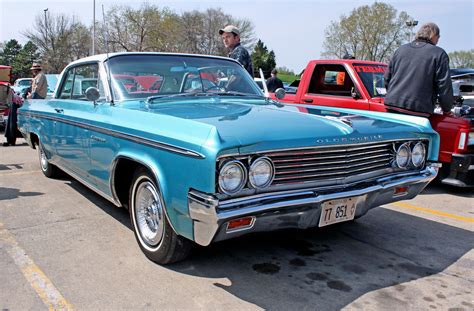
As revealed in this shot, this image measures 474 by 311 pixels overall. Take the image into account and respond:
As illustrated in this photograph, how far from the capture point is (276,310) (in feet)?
8.80

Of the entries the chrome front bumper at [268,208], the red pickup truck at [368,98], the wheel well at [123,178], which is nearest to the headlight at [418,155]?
the chrome front bumper at [268,208]

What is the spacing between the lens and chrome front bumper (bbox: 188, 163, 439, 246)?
2.53 meters

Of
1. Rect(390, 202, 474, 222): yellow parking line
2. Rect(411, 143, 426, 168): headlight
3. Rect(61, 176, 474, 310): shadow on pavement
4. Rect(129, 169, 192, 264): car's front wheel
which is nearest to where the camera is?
Rect(61, 176, 474, 310): shadow on pavement

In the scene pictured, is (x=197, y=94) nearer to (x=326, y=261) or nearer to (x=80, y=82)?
(x=80, y=82)

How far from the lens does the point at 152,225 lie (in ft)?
11.1

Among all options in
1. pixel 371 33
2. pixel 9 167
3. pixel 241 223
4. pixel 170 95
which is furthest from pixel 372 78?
pixel 371 33

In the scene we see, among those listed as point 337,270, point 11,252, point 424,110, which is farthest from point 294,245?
point 424,110

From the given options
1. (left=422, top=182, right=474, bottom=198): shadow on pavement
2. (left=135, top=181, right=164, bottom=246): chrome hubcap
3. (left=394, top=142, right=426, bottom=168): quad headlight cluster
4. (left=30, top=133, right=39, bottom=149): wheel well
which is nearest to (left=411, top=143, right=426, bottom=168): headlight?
(left=394, top=142, right=426, bottom=168): quad headlight cluster

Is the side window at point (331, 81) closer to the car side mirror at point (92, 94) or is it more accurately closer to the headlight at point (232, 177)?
the car side mirror at point (92, 94)

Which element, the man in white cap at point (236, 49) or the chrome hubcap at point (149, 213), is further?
the man in white cap at point (236, 49)

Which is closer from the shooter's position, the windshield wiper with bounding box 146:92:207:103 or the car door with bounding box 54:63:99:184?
the windshield wiper with bounding box 146:92:207:103

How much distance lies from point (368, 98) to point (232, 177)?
13.9ft

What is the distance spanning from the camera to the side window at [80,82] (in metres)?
4.34

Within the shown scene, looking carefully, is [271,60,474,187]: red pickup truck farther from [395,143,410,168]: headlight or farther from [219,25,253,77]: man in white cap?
[395,143,410,168]: headlight
